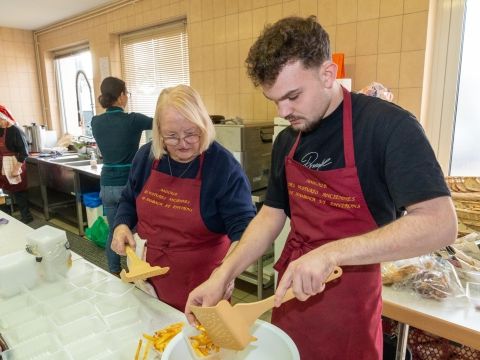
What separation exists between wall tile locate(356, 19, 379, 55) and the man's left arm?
5.70 ft

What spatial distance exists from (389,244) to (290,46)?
0.51 meters

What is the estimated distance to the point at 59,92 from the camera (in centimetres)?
554

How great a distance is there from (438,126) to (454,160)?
0.23 m

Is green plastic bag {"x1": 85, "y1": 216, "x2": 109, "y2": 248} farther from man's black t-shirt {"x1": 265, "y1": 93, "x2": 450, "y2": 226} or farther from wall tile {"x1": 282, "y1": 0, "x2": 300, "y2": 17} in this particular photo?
man's black t-shirt {"x1": 265, "y1": 93, "x2": 450, "y2": 226}

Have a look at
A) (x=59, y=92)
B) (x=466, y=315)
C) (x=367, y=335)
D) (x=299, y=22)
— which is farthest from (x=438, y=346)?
(x=59, y=92)

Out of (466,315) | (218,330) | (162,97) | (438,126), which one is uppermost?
(162,97)

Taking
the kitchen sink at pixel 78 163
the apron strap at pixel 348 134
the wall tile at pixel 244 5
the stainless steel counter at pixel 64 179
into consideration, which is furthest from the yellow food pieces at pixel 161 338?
the kitchen sink at pixel 78 163

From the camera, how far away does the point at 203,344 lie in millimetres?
862

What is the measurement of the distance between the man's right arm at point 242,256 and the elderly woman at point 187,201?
0.62 ft

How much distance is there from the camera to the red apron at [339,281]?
977 millimetres

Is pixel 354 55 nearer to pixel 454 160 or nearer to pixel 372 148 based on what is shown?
pixel 454 160

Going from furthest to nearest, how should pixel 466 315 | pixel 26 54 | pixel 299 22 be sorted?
pixel 26 54 < pixel 466 315 < pixel 299 22

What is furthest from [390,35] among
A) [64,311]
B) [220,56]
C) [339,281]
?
[64,311]

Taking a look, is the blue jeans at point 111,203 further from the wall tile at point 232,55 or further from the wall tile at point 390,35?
the wall tile at point 390,35
